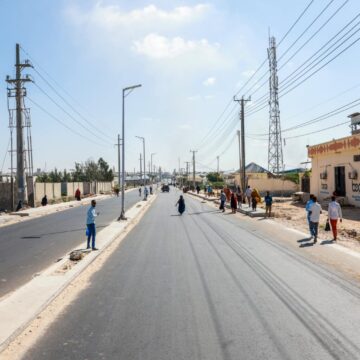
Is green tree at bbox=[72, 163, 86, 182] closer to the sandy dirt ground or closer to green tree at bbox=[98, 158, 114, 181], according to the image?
green tree at bbox=[98, 158, 114, 181]

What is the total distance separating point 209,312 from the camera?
23.4ft

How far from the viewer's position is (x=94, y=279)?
10.0m

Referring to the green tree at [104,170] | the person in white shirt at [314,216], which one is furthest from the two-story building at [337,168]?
the green tree at [104,170]

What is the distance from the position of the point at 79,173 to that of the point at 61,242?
3145 inches

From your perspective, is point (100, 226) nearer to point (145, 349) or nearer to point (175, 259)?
point (175, 259)

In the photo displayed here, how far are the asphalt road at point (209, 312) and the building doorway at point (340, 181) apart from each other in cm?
2238

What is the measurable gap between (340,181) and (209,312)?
28.9 metres

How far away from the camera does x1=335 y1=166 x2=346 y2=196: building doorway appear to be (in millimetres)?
33000

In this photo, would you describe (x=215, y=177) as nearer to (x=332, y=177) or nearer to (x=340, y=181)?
(x=332, y=177)

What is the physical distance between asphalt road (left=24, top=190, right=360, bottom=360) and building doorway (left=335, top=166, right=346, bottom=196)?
73.4 feet

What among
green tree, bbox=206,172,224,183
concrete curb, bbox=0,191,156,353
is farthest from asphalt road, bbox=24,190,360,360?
green tree, bbox=206,172,224,183

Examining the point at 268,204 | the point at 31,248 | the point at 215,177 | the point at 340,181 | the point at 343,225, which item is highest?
the point at 215,177

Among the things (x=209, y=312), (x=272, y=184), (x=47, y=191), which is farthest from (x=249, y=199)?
(x=209, y=312)

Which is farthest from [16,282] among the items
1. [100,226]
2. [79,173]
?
[79,173]
